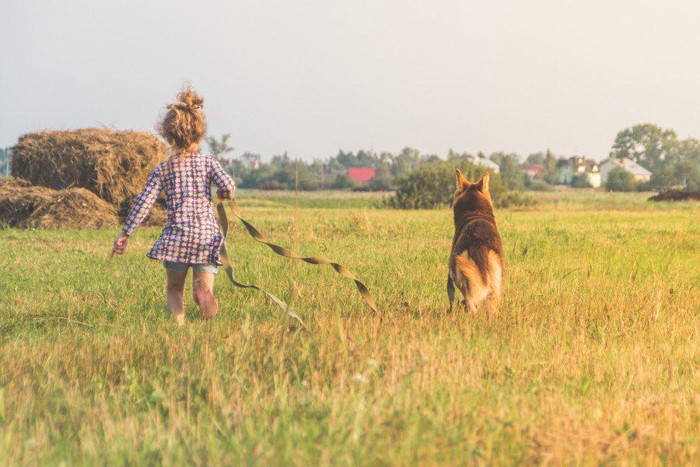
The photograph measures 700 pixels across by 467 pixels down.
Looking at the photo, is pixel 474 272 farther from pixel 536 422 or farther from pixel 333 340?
pixel 536 422

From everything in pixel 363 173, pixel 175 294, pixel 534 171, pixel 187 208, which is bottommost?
pixel 175 294

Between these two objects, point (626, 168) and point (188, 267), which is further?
point (626, 168)

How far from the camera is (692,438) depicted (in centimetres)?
335

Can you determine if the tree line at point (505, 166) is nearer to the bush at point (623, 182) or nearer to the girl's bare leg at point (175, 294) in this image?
the bush at point (623, 182)

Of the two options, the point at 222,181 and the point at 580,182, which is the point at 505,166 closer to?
the point at 580,182

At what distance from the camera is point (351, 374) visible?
4145 mm

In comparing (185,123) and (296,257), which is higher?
(185,123)

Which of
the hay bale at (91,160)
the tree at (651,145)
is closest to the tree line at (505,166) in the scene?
the tree at (651,145)

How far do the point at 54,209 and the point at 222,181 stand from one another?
1290 centimetres

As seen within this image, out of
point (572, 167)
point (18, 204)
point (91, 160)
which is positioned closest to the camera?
point (18, 204)

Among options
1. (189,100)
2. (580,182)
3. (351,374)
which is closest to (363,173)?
(580,182)

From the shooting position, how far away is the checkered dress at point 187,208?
594cm

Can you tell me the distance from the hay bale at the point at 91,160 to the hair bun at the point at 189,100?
42.8 feet

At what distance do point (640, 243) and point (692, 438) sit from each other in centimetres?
1119
